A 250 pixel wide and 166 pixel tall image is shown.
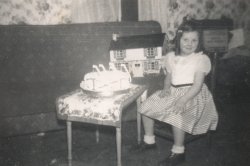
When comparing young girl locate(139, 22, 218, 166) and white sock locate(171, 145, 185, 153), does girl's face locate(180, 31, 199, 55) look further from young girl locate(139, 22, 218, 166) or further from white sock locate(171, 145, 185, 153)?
white sock locate(171, 145, 185, 153)

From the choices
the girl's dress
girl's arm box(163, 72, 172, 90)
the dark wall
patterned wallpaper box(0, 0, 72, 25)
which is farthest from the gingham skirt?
patterned wallpaper box(0, 0, 72, 25)

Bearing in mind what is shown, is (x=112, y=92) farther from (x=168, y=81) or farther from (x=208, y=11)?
(x=208, y=11)

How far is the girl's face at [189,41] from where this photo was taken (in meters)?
2.49

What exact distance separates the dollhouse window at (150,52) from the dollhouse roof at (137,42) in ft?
0.11

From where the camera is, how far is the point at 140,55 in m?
2.94

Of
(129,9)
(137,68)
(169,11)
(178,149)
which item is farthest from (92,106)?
(169,11)

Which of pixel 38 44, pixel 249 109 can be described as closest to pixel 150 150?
pixel 38 44

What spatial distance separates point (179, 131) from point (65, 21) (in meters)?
2.77

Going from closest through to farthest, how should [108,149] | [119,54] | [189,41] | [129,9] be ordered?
[189,41], [108,149], [119,54], [129,9]

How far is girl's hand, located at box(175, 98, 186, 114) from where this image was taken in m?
2.35

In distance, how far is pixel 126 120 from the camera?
3451 millimetres

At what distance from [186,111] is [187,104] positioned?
8 cm

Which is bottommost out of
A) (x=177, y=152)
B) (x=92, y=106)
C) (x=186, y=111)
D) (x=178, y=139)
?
(x=177, y=152)

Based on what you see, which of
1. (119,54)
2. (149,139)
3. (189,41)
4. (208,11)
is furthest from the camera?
(208,11)
